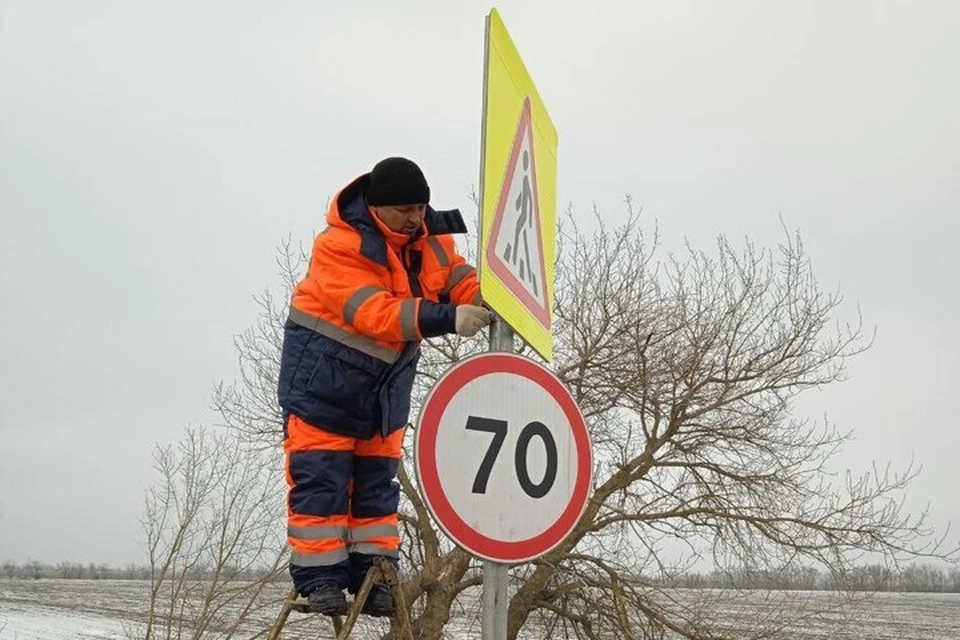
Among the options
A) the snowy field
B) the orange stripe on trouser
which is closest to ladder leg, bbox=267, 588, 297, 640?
the orange stripe on trouser

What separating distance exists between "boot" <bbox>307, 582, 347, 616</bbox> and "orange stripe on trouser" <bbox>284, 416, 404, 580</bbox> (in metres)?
0.08

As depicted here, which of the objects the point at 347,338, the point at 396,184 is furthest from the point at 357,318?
the point at 396,184

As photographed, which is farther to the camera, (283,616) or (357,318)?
(283,616)

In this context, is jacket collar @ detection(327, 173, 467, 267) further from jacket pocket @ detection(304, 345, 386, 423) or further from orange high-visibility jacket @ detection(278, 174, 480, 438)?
jacket pocket @ detection(304, 345, 386, 423)

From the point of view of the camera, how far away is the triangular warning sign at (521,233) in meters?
3.00

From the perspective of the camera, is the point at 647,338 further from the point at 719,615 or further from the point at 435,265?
the point at 435,265

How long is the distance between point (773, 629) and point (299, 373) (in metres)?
9.62

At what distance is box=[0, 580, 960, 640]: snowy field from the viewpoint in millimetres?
11438

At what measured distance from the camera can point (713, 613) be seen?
1194 cm

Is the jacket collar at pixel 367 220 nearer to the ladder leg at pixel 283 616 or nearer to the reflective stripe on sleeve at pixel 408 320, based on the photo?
the reflective stripe on sleeve at pixel 408 320

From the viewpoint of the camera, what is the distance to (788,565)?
11.9 metres

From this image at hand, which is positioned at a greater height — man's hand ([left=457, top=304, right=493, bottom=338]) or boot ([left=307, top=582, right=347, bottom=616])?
man's hand ([left=457, top=304, right=493, bottom=338])

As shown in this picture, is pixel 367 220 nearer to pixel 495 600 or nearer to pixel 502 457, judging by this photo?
pixel 502 457

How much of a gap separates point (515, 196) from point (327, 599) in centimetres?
138
